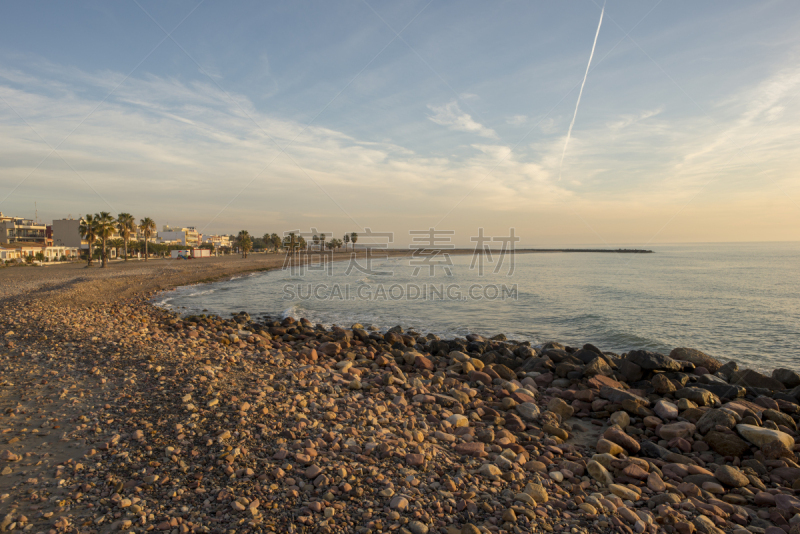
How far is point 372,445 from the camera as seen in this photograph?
5.37 m

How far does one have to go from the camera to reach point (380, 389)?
843 centimetres

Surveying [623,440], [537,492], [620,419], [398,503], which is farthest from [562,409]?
[398,503]

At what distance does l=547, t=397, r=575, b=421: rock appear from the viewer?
812 centimetres

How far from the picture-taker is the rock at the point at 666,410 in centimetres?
788

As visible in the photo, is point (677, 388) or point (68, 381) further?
point (677, 388)

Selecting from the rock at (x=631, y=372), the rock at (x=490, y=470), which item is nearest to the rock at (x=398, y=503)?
the rock at (x=490, y=470)

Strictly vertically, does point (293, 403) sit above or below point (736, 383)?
above

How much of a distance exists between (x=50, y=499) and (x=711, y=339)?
72.0 feet

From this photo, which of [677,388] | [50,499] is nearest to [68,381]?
[50,499]

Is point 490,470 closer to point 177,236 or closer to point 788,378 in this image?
point 788,378

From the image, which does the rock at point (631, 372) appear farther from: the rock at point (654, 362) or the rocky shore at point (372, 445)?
the rock at point (654, 362)

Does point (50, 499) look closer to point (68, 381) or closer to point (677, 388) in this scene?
point (68, 381)

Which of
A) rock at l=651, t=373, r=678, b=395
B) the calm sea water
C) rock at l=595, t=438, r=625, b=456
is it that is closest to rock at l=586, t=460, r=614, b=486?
rock at l=595, t=438, r=625, b=456

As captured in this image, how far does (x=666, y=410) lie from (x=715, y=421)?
89 centimetres
